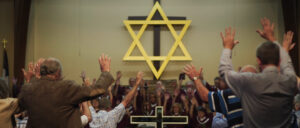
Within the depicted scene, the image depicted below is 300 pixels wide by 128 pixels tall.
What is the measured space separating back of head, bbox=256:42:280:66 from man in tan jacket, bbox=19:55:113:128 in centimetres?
129

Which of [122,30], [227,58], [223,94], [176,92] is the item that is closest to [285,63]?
[227,58]

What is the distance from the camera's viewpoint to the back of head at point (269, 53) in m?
2.28

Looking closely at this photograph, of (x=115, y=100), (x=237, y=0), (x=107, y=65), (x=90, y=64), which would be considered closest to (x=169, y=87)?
(x=115, y=100)

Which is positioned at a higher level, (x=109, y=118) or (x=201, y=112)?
(x=109, y=118)

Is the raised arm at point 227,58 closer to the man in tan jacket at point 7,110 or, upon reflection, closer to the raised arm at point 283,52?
the raised arm at point 283,52

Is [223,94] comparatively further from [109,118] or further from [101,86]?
[109,118]

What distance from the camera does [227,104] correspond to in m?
2.75

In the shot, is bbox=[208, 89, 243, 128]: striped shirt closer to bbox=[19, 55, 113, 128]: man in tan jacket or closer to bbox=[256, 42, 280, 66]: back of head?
bbox=[256, 42, 280, 66]: back of head

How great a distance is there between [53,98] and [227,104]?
4.81 feet

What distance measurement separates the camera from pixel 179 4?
28.3ft

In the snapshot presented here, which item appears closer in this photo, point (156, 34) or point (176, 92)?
point (176, 92)

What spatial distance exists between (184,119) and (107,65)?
2121 millimetres

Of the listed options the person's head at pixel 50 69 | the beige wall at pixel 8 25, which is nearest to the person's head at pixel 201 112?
the person's head at pixel 50 69

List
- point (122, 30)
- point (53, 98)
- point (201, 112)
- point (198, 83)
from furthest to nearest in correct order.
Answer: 1. point (122, 30)
2. point (201, 112)
3. point (198, 83)
4. point (53, 98)
